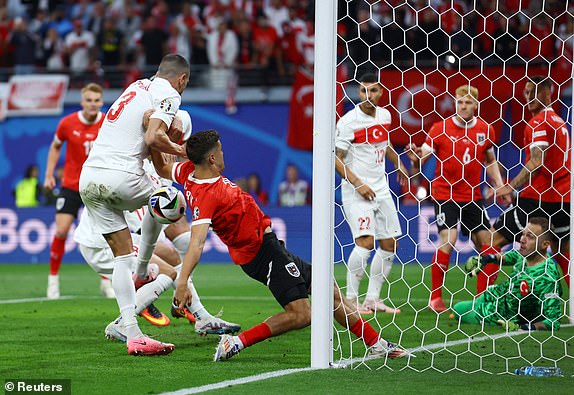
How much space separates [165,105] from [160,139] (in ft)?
0.84

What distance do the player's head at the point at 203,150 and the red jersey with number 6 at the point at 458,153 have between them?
11.3 feet

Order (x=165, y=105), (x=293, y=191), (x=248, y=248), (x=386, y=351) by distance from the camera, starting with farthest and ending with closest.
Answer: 1. (x=293, y=191)
2. (x=165, y=105)
3. (x=248, y=248)
4. (x=386, y=351)

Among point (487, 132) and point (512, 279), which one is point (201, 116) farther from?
point (512, 279)

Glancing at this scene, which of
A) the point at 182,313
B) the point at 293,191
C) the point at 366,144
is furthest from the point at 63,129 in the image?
the point at 293,191

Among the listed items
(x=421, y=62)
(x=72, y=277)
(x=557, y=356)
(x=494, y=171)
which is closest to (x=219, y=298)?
(x=494, y=171)

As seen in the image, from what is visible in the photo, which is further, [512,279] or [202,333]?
[512,279]

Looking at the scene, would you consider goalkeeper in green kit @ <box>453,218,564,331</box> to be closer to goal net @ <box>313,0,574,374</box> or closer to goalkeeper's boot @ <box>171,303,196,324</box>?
goal net @ <box>313,0,574,374</box>

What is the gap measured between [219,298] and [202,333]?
11.3 ft

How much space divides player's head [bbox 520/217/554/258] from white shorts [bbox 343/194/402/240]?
5.63 ft

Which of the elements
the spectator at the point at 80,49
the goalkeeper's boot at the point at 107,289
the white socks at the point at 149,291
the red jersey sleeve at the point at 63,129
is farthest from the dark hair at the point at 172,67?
the spectator at the point at 80,49

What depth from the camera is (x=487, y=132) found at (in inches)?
357

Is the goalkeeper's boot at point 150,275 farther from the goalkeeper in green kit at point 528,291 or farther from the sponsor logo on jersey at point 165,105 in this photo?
the goalkeeper in green kit at point 528,291

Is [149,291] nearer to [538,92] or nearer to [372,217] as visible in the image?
[372,217]

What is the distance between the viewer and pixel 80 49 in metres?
20.8
